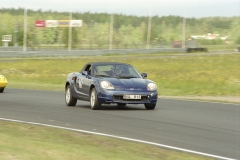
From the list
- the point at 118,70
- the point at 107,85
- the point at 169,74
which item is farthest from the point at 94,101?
the point at 169,74

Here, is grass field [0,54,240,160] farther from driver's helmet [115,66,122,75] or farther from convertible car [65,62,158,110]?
driver's helmet [115,66,122,75]

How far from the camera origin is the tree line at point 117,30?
278ft

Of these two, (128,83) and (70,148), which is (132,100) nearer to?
(128,83)

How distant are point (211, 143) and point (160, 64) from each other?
130 feet

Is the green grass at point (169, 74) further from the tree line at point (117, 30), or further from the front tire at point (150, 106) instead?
the tree line at point (117, 30)

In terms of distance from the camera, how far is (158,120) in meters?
15.1

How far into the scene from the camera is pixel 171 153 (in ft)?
33.8

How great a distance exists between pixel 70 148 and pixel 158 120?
564cm

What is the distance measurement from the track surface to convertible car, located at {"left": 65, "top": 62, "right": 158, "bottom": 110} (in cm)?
32

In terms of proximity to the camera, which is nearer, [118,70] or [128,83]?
A: [128,83]

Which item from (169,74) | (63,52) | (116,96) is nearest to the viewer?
(116,96)

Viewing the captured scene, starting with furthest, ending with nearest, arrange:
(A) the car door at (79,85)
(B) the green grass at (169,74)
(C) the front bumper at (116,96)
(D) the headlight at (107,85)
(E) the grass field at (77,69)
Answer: (B) the green grass at (169,74), (A) the car door at (79,85), (D) the headlight at (107,85), (C) the front bumper at (116,96), (E) the grass field at (77,69)

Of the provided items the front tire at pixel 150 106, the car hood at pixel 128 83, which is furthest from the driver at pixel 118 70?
the front tire at pixel 150 106

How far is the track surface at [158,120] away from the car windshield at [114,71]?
941 mm
